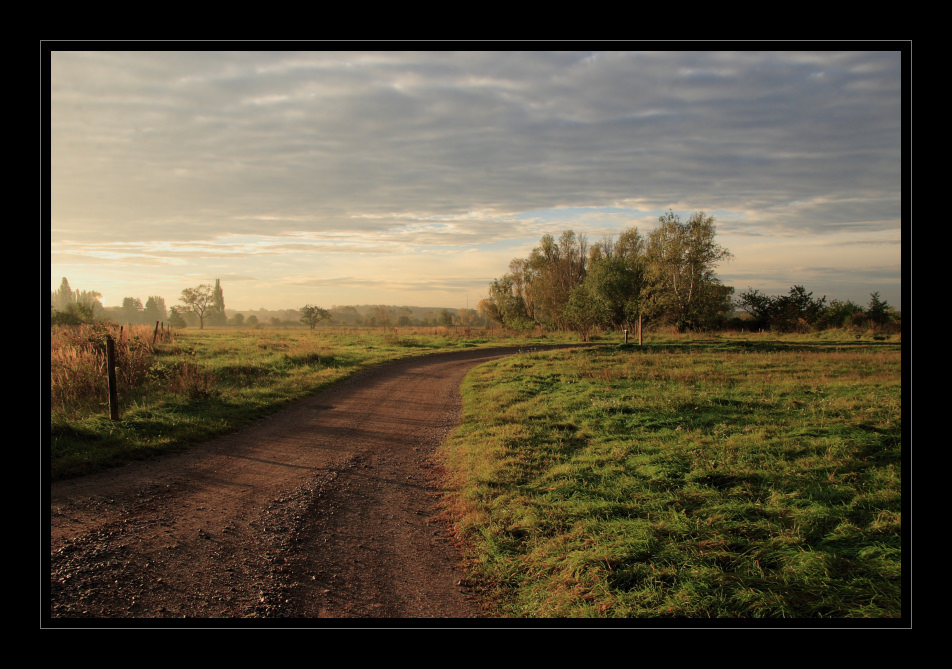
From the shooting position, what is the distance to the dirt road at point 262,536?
3854 mm

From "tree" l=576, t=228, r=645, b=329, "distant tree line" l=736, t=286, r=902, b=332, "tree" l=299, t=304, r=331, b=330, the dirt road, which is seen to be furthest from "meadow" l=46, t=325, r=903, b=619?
"tree" l=299, t=304, r=331, b=330

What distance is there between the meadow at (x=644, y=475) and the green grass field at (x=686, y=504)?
0.9 inches

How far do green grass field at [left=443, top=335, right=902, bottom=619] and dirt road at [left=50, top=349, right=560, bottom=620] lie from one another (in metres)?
0.69

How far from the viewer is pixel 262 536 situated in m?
5.12

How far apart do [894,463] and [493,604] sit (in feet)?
21.0

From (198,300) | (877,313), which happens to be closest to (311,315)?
(198,300)

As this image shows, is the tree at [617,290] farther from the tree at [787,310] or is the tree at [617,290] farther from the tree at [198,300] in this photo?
the tree at [198,300]

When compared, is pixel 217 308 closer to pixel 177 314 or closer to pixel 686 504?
pixel 177 314

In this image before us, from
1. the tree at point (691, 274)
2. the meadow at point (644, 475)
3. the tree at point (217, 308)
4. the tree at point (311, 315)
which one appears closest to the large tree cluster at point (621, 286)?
the tree at point (691, 274)

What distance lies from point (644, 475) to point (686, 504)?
1044 millimetres

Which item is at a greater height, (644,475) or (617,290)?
(617,290)

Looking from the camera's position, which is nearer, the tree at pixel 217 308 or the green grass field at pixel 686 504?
the green grass field at pixel 686 504

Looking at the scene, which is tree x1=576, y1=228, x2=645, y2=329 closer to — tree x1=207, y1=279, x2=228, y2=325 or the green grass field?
the green grass field
